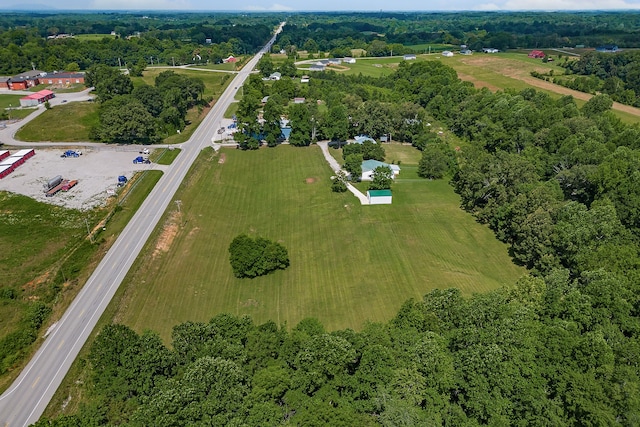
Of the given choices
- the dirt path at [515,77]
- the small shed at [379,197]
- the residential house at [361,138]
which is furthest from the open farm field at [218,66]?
the small shed at [379,197]

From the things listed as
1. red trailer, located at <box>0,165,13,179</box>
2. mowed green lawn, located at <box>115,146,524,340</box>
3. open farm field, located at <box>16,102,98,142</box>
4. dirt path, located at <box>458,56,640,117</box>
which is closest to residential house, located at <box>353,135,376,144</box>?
mowed green lawn, located at <box>115,146,524,340</box>

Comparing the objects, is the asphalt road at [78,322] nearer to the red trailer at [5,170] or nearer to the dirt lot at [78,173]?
the dirt lot at [78,173]

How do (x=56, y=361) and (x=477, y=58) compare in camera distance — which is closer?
(x=56, y=361)

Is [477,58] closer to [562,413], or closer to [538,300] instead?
[538,300]

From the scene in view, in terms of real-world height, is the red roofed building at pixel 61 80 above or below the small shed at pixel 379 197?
below

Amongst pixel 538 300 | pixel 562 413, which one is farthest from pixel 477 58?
pixel 562 413

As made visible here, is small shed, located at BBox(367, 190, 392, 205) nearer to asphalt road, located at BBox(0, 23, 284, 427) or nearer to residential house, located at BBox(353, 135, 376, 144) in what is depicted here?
residential house, located at BBox(353, 135, 376, 144)
